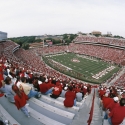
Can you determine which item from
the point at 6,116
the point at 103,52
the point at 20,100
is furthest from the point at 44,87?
the point at 103,52

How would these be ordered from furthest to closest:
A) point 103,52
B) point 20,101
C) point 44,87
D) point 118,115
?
point 103,52 → point 44,87 → point 20,101 → point 118,115

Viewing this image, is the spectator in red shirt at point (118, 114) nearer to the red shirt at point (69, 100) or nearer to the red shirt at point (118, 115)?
the red shirt at point (118, 115)

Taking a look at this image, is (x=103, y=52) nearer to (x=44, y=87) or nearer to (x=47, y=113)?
(x=44, y=87)

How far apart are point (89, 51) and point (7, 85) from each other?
2542 inches

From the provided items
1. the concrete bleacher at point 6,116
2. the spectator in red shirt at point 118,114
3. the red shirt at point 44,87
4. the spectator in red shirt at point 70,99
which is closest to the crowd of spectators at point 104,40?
the red shirt at point 44,87

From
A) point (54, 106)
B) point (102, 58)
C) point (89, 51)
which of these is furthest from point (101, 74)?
point (54, 106)

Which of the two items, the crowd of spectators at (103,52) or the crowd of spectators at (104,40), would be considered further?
the crowd of spectators at (104,40)

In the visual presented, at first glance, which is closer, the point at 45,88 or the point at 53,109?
the point at 53,109

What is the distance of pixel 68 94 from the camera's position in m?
6.39

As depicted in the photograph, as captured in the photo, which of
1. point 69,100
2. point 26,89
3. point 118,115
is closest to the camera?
point 118,115

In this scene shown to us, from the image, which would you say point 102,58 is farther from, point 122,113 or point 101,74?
point 122,113

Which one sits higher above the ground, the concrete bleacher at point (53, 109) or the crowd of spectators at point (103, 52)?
the concrete bleacher at point (53, 109)

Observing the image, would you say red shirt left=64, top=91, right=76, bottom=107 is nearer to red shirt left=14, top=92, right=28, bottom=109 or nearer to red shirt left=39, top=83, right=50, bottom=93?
red shirt left=39, top=83, right=50, bottom=93

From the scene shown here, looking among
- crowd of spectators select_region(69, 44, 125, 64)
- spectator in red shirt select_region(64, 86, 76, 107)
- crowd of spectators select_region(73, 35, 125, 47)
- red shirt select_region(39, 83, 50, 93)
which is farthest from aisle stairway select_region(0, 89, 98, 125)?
crowd of spectators select_region(73, 35, 125, 47)
